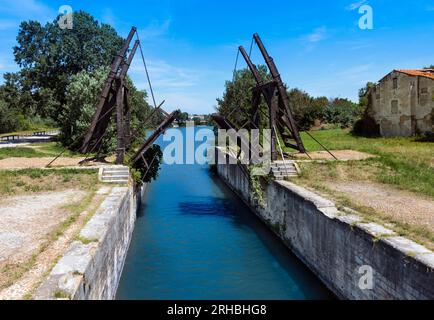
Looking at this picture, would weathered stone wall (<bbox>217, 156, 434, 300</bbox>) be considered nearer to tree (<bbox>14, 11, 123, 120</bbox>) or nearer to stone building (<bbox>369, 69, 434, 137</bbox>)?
stone building (<bbox>369, 69, 434, 137</bbox>)

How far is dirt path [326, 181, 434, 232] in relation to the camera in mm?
9856

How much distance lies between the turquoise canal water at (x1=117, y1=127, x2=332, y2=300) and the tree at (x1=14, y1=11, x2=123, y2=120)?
17.4 meters

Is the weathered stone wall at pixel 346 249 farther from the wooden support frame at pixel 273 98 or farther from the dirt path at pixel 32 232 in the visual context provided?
the dirt path at pixel 32 232

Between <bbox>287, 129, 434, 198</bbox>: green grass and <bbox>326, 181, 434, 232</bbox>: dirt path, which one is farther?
<bbox>287, 129, 434, 198</bbox>: green grass

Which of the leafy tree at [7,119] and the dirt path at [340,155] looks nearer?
the dirt path at [340,155]

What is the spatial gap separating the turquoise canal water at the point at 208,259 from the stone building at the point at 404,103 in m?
15.1

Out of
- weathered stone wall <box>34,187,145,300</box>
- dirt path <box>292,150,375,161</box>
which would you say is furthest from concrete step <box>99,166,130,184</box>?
dirt path <box>292,150,375,161</box>

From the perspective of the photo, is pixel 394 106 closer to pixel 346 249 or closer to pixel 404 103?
pixel 404 103

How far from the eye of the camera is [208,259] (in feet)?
43.1

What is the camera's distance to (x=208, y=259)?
13148mm

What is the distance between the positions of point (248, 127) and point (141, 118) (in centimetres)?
2768

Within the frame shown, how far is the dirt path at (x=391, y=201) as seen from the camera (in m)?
9.86

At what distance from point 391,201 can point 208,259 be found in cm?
618

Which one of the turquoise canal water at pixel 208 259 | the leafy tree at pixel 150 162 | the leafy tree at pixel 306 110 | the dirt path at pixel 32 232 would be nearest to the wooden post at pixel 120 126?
the leafy tree at pixel 150 162
